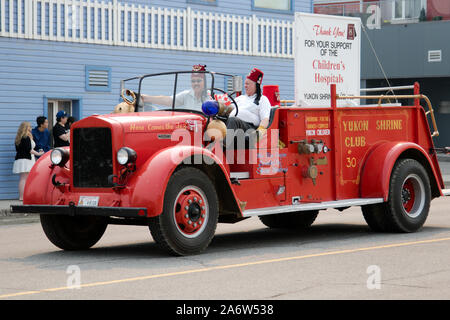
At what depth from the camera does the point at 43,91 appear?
813 inches

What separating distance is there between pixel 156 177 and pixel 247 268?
1.41 meters

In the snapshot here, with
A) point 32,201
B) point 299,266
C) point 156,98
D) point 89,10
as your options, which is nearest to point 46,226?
point 32,201

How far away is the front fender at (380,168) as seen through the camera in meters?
12.3

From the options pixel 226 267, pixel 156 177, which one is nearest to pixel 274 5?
pixel 156 177

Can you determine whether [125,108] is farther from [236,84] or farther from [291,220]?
[291,220]

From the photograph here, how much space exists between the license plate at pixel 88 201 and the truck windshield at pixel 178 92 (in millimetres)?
1690

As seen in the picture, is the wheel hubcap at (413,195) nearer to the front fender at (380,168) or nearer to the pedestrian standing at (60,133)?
the front fender at (380,168)

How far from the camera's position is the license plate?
10117 millimetres

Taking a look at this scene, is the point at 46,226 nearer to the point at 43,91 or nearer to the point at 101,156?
the point at 101,156

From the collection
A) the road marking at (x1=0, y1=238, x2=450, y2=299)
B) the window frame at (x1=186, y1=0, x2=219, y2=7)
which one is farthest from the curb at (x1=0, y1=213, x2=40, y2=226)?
the window frame at (x1=186, y1=0, x2=219, y2=7)
